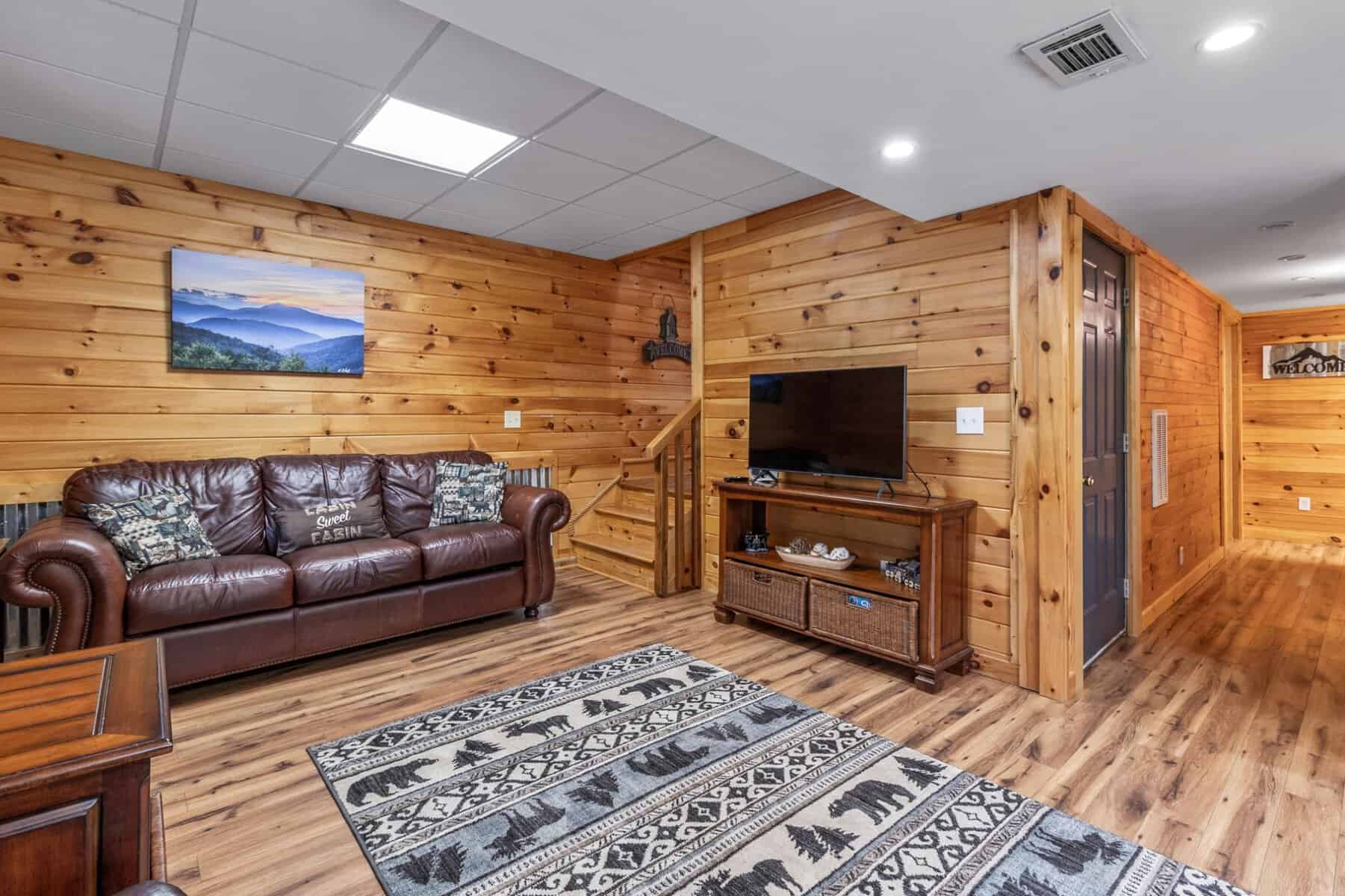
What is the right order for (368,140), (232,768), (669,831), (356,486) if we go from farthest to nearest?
(356,486)
(368,140)
(232,768)
(669,831)

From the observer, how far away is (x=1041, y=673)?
9.29 feet

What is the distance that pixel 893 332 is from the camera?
335 centimetres

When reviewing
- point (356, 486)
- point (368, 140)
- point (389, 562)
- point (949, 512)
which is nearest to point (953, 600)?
point (949, 512)

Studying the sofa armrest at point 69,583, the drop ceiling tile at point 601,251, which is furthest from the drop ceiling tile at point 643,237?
the sofa armrest at point 69,583

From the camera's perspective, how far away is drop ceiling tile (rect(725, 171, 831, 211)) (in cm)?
346

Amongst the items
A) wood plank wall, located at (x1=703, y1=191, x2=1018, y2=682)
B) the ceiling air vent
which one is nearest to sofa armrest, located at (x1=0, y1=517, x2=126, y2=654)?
wood plank wall, located at (x1=703, y1=191, x2=1018, y2=682)

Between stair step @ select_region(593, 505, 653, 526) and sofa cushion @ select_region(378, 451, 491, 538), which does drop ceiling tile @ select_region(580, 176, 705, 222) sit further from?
stair step @ select_region(593, 505, 653, 526)

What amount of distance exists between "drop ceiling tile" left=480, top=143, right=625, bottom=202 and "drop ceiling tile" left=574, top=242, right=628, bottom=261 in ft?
3.57

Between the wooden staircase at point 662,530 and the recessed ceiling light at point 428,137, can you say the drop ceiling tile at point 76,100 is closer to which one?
the recessed ceiling light at point 428,137

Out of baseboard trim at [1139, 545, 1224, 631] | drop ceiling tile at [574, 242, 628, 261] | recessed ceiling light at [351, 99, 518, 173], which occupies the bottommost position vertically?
baseboard trim at [1139, 545, 1224, 631]

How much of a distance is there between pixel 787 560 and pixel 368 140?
293 cm

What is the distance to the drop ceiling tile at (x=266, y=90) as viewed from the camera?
2385 mm

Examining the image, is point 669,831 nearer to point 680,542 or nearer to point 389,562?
point 389,562

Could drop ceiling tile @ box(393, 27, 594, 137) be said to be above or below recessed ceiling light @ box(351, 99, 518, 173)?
below
